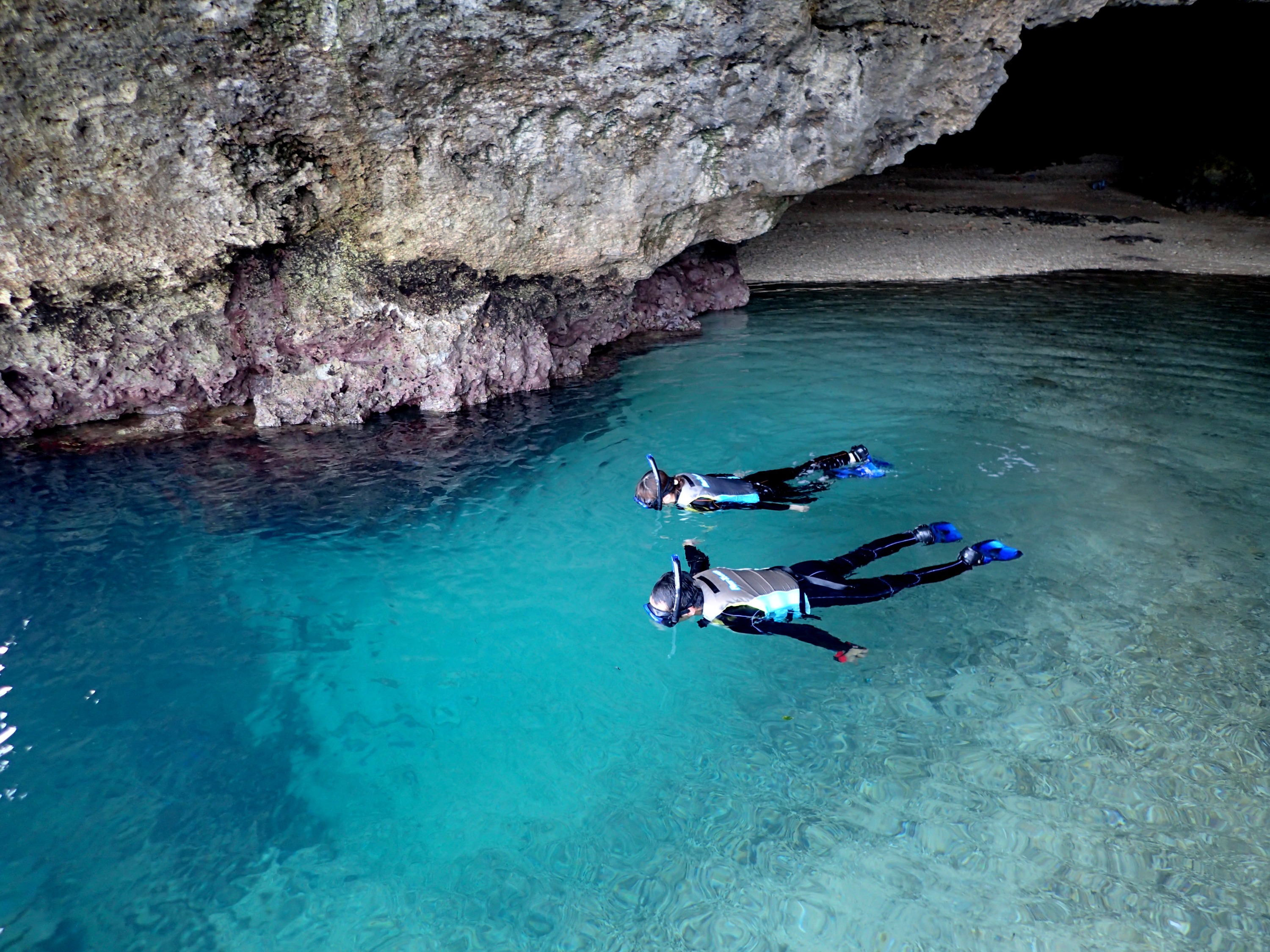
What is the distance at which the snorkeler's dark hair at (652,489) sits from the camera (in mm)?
5980

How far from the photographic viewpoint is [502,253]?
27.9 feet

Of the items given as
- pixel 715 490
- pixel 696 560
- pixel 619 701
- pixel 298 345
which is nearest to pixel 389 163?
pixel 298 345

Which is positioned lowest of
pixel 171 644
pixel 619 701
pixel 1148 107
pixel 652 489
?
pixel 619 701

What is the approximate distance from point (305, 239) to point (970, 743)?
294 inches

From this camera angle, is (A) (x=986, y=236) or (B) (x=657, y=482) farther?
(A) (x=986, y=236)

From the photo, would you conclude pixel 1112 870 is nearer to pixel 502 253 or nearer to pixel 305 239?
pixel 502 253

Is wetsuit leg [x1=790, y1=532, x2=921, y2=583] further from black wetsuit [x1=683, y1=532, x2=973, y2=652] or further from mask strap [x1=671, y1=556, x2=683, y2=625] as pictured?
mask strap [x1=671, y1=556, x2=683, y2=625]

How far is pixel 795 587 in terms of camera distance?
5117 millimetres

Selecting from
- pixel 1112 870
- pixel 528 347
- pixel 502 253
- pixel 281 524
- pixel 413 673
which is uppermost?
pixel 502 253

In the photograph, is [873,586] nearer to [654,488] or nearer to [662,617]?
[662,617]

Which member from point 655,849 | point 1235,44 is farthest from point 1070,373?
point 1235,44

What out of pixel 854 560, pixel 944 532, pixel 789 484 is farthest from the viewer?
pixel 789 484

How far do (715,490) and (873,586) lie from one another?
57.1 inches

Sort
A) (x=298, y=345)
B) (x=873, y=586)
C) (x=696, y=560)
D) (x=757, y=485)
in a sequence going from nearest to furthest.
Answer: (x=873, y=586)
(x=696, y=560)
(x=757, y=485)
(x=298, y=345)
